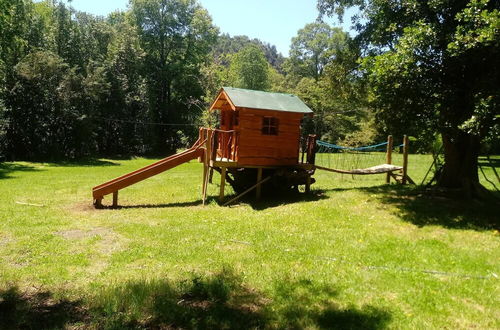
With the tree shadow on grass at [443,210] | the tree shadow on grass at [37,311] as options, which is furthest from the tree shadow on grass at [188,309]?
the tree shadow on grass at [443,210]

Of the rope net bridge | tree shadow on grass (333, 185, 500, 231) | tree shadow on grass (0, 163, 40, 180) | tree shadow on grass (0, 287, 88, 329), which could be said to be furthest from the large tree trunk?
tree shadow on grass (0, 163, 40, 180)

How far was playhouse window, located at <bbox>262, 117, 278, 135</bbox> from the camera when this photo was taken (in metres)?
12.7

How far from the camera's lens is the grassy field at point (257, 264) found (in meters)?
4.51

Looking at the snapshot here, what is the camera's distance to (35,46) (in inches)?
1282

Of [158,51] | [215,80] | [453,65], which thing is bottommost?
[453,65]

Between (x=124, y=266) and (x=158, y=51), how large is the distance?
40691 millimetres

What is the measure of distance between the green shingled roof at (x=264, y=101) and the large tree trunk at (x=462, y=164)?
14.3ft

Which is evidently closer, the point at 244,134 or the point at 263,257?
the point at 263,257

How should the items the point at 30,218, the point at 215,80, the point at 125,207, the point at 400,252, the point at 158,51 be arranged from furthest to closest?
1. the point at 158,51
2. the point at 215,80
3. the point at 125,207
4. the point at 30,218
5. the point at 400,252

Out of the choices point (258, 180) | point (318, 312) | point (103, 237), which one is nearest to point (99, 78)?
point (258, 180)

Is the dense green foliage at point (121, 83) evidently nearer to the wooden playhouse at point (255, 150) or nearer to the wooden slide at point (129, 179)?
the wooden playhouse at point (255, 150)

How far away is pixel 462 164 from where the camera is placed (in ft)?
36.4

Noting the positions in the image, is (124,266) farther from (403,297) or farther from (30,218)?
(30,218)

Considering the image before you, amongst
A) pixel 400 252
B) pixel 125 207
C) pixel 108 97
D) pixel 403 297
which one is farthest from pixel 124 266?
pixel 108 97
